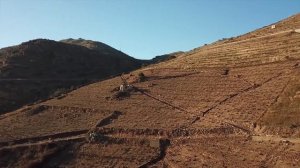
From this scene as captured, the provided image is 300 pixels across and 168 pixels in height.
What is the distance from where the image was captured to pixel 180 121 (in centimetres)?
5194

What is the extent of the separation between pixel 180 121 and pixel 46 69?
179 feet

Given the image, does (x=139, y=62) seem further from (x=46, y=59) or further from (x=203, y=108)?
(x=203, y=108)

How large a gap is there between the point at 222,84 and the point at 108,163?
2030 centimetres

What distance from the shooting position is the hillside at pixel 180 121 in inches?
1704

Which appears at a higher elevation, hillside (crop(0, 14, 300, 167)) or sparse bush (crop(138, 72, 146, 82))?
sparse bush (crop(138, 72, 146, 82))

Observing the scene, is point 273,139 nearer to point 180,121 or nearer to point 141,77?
point 180,121

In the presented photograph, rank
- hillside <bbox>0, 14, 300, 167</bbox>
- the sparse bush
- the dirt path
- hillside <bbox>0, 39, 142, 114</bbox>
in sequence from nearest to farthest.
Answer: the dirt path, hillside <bbox>0, 14, 300, 167</bbox>, the sparse bush, hillside <bbox>0, 39, 142, 114</bbox>

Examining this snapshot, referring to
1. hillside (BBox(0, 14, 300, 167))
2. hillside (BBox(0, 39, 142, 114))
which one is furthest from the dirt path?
hillside (BBox(0, 39, 142, 114))

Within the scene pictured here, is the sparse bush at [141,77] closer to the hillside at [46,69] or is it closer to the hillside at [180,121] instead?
the hillside at [180,121]

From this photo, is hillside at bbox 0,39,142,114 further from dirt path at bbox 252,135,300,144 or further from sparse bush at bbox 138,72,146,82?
dirt path at bbox 252,135,300,144

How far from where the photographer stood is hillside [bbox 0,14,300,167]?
142 ft

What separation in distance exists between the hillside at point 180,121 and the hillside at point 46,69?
561 inches

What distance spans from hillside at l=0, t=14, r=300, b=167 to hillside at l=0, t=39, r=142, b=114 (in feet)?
46.7

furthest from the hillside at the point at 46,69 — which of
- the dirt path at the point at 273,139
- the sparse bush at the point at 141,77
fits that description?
the dirt path at the point at 273,139
